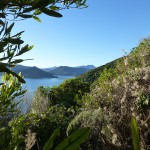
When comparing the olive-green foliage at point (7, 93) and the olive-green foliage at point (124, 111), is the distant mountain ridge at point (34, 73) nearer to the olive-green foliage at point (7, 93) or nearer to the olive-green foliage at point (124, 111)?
the olive-green foliage at point (124, 111)

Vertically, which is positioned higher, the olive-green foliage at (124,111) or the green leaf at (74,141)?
the green leaf at (74,141)

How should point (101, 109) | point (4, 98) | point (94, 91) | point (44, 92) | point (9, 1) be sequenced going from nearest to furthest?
point (9, 1) < point (4, 98) < point (101, 109) < point (94, 91) < point (44, 92)

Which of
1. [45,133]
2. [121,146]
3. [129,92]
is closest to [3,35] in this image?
[121,146]

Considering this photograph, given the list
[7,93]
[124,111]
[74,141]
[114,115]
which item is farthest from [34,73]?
[74,141]

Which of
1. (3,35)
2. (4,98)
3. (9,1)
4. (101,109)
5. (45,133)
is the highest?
(9,1)

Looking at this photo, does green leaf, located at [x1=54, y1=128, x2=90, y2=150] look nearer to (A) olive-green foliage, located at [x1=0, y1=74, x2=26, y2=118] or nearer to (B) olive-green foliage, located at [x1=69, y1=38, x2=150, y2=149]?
(A) olive-green foliage, located at [x1=0, y1=74, x2=26, y2=118]

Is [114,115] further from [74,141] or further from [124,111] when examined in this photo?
[74,141]

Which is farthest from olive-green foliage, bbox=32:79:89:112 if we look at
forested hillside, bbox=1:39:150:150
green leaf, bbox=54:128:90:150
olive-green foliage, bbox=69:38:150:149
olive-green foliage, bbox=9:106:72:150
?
green leaf, bbox=54:128:90:150

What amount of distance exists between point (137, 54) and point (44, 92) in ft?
23.5

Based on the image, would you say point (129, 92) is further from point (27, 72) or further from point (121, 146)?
point (27, 72)

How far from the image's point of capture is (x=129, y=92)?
884 cm

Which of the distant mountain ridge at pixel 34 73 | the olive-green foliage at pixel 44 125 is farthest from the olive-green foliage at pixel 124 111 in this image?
the distant mountain ridge at pixel 34 73

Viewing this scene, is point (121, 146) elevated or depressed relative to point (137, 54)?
depressed

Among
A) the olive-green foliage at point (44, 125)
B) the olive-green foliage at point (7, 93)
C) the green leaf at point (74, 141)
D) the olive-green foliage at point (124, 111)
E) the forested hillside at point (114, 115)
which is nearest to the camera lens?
Result: the green leaf at point (74, 141)
